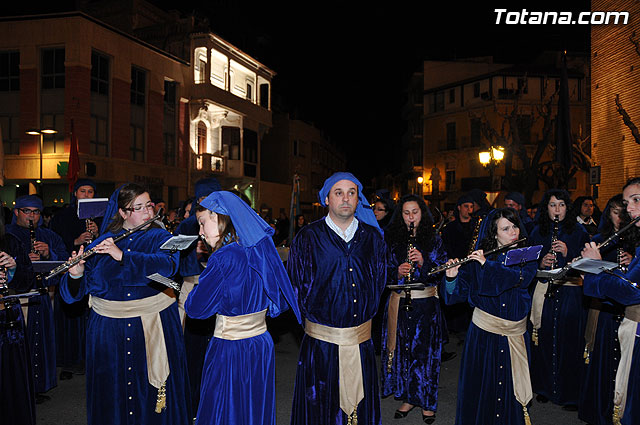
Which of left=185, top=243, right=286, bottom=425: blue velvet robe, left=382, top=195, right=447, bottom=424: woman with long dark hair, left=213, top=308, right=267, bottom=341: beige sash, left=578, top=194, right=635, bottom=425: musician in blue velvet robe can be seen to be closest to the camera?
left=185, top=243, right=286, bottom=425: blue velvet robe

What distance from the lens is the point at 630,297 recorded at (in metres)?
4.13

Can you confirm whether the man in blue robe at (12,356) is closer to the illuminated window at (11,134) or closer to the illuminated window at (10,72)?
the illuminated window at (11,134)

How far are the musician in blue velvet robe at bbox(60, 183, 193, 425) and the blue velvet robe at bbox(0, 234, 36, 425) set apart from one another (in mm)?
713

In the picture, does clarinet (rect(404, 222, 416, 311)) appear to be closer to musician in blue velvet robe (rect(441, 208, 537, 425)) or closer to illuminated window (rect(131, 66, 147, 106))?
musician in blue velvet robe (rect(441, 208, 537, 425))

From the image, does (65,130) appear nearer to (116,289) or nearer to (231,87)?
(231,87)

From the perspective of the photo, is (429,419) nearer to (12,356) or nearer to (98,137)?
(12,356)

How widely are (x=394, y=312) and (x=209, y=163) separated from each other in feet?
78.3

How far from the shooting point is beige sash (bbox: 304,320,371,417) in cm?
403

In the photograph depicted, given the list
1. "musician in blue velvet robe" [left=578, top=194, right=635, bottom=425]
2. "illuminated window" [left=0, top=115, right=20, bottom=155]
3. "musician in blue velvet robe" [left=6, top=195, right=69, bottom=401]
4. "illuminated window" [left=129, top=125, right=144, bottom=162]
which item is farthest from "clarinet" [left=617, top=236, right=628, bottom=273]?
"illuminated window" [left=0, top=115, right=20, bottom=155]

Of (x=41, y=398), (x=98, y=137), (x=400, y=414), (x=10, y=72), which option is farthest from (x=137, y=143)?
(x=400, y=414)

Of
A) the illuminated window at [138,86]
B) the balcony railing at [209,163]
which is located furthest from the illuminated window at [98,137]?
the balcony railing at [209,163]

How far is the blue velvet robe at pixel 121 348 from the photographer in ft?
13.7

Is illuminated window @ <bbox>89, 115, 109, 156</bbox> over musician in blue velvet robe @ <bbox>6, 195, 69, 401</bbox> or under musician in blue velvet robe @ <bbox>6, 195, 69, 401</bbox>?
over

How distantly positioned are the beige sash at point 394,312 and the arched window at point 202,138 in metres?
23.7
